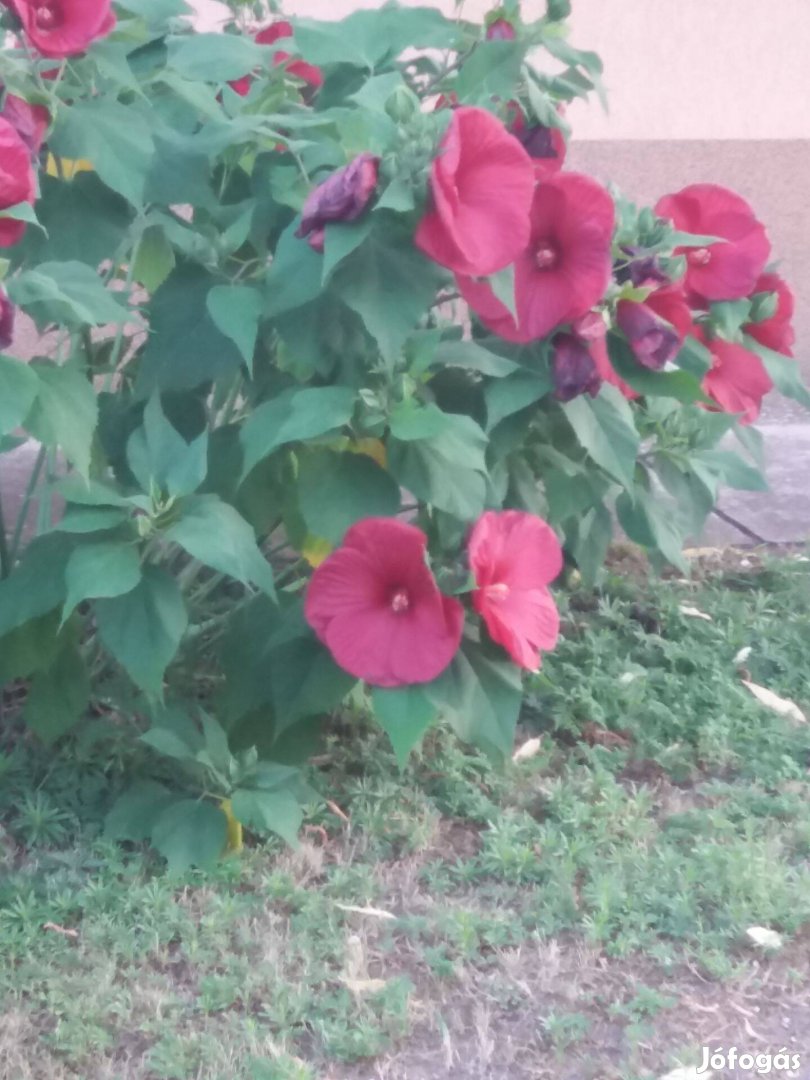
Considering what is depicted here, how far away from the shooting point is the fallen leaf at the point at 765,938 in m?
1.54

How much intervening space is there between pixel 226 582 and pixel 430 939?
84 cm

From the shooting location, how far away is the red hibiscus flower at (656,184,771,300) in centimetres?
169

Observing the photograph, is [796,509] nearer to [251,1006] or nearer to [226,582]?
[226,582]

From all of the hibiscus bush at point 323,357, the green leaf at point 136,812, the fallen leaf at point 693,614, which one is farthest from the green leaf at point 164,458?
the fallen leaf at point 693,614

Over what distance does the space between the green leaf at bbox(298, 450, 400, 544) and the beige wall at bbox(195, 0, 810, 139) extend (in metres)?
2.71

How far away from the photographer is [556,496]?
1724 millimetres

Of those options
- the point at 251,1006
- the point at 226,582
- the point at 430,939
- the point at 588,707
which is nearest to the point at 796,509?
the point at 588,707

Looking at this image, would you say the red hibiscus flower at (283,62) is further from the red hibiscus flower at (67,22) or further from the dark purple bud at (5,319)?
the dark purple bud at (5,319)

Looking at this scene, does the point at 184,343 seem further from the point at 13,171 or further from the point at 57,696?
the point at 57,696

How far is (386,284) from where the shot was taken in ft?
4.49

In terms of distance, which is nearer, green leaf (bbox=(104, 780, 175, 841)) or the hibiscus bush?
the hibiscus bush

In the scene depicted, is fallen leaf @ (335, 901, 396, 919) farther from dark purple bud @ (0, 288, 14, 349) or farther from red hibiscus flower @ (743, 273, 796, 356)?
red hibiscus flower @ (743, 273, 796, 356)

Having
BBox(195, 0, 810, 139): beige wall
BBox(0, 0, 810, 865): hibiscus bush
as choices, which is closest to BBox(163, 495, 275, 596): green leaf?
BBox(0, 0, 810, 865): hibiscus bush

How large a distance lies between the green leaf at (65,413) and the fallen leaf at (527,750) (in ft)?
3.16
